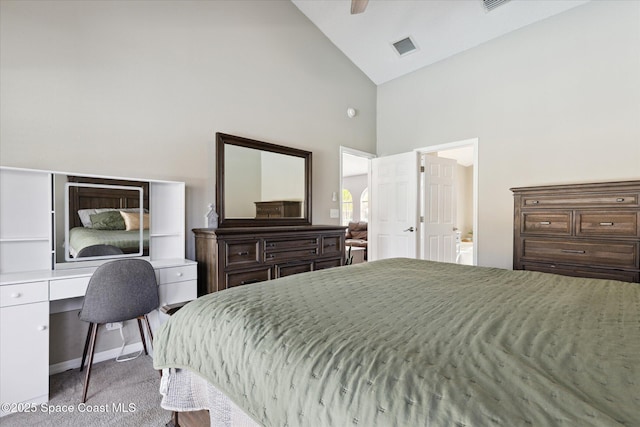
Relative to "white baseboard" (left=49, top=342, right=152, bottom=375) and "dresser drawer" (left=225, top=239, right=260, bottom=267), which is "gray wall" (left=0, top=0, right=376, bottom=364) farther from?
"dresser drawer" (left=225, top=239, right=260, bottom=267)

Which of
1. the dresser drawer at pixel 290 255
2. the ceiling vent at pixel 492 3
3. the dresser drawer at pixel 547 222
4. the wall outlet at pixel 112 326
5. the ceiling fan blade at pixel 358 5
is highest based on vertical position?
the ceiling vent at pixel 492 3

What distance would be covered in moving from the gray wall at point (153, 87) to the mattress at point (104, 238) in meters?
0.46

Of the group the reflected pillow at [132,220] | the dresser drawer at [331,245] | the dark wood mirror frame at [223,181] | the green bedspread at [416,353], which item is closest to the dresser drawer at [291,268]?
the dresser drawer at [331,245]

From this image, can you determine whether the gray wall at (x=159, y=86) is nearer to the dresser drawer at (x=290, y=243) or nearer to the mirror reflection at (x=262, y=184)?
the mirror reflection at (x=262, y=184)

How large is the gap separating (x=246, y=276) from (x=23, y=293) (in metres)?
1.45

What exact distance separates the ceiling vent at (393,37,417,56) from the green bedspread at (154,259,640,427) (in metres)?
3.52

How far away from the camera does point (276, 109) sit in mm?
3576

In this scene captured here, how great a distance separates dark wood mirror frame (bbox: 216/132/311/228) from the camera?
304 cm

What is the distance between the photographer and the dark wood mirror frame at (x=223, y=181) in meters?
3.04

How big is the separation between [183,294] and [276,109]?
2.23m

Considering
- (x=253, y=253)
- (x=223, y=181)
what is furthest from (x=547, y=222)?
(x=223, y=181)

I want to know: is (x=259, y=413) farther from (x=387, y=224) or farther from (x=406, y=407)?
(x=387, y=224)

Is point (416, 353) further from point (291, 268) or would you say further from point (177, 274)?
point (291, 268)

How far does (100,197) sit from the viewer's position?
237 cm
